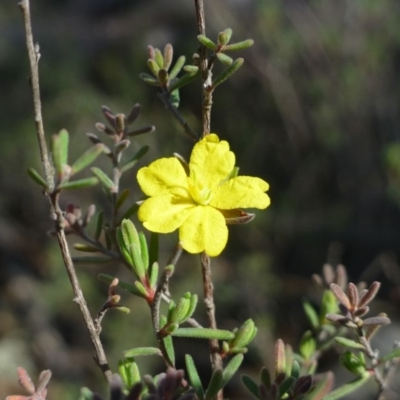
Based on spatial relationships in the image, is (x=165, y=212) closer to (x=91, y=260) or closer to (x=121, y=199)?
(x=121, y=199)

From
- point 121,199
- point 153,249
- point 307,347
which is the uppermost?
point 121,199

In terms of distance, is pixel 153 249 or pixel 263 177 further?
pixel 263 177

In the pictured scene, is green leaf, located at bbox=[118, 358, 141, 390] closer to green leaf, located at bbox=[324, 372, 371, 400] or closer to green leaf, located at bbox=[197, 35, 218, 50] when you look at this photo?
green leaf, located at bbox=[324, 372, 371, 400]

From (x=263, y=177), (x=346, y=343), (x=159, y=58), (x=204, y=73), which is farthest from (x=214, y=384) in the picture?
(x=263, y=177)

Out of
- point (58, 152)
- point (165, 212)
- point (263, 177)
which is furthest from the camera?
point (263, 177)

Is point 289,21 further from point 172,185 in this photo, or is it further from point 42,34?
point 172,185

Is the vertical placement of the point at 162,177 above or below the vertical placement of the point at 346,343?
above

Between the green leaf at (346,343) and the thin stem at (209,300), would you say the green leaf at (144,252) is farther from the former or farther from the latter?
the green leaf at (346,343)
